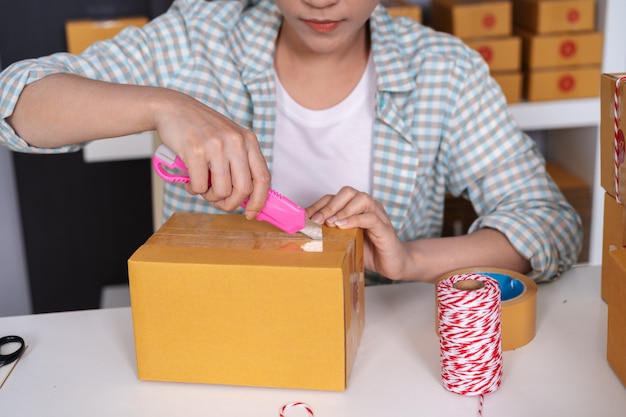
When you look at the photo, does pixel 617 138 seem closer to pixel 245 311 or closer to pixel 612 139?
pixel 612 139

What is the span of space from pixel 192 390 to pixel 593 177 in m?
1.15

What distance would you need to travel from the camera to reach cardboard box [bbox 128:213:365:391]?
764mm

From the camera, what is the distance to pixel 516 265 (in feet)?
3.52

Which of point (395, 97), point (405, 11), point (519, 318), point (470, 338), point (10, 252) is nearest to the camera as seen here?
point (470, 338)

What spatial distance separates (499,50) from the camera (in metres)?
1.61

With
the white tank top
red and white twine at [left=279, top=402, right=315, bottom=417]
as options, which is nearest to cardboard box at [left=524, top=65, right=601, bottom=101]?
the white tank top

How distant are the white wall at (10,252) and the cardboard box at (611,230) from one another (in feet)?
4.50

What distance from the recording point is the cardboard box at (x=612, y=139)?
34.1 inches

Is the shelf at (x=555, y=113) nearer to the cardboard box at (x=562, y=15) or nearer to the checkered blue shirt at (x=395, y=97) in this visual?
the cardboard box at (x=562, y=15)

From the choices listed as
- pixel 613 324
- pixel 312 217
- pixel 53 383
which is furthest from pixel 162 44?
pixel 613 324

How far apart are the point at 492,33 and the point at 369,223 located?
0.84 meters

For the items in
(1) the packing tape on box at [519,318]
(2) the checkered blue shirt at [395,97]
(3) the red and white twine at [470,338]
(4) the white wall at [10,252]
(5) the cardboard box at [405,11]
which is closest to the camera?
(3) the red and white twine at [470,338]

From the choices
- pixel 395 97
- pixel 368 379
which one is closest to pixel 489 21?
pixel 395 97

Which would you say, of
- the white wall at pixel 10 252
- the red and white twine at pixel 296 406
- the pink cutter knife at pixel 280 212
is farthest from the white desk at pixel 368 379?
the white wall at pixel 10 252
